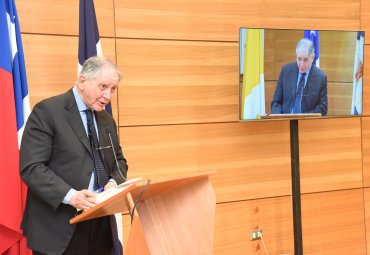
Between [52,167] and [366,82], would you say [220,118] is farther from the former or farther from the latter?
[52,167]

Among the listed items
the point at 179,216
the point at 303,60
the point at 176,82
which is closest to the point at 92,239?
the point at 179,216

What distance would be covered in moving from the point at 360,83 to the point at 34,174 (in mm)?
2809

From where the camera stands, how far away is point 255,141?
4.10m

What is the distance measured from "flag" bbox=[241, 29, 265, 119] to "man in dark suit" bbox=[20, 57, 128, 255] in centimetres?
139

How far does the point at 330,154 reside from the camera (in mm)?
4336

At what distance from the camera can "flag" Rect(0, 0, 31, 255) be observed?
282 cm

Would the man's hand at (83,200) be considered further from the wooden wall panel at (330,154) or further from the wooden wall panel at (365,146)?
the wooden wall panel at (365,146)

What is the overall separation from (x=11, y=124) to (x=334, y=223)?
3.01 m

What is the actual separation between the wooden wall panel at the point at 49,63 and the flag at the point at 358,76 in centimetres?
224

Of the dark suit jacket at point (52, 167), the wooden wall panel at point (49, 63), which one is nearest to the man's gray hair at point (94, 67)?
the dark suit jacket at point (52, 167)

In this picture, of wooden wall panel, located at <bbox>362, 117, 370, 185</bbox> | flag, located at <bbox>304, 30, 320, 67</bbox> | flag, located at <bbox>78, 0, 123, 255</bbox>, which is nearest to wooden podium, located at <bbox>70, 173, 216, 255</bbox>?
flag, located at <bbox>78, 0, 123, 255</bbox>

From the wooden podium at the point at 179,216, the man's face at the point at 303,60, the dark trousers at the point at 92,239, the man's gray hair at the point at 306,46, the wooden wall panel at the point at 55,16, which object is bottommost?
the dark trousers at the point at 92,239

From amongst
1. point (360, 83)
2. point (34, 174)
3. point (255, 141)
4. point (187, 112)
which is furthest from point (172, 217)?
point (360, 83)

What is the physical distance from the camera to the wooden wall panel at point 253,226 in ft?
13.1
